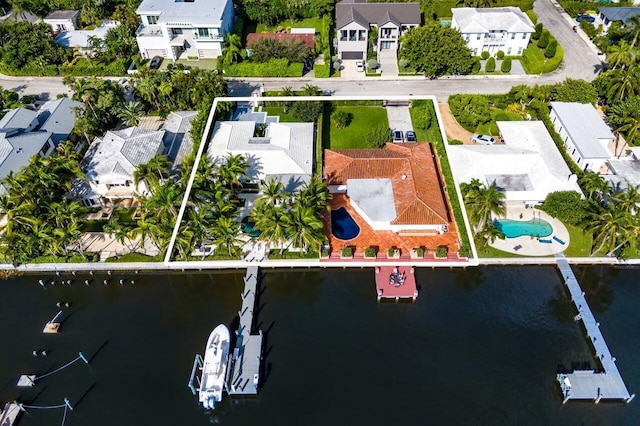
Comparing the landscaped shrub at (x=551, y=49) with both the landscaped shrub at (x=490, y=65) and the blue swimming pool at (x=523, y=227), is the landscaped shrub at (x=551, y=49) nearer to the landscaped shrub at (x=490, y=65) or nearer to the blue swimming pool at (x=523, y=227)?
the landscaped shrub at (x=490, y=65)

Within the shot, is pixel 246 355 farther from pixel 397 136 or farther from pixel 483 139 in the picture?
pixel 483 139

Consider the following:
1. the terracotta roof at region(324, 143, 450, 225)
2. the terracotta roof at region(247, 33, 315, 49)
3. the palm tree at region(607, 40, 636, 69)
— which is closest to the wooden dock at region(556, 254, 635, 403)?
the terracotta roof at region(324, 143, 450, 225)

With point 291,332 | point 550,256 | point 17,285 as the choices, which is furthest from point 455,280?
point 17,285

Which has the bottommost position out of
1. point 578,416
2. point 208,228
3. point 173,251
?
point 578,416

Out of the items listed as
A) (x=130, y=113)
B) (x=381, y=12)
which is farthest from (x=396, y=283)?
(x=381, y=12)

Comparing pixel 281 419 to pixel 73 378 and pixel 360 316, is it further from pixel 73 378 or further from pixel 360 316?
pixel 73 378

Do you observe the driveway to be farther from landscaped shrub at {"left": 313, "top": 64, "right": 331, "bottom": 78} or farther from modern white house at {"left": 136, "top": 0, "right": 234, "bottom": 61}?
modern white house at {"left": 136, "top": 0, "right": 234, "bottom": 61}

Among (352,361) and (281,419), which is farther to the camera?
(352,361)

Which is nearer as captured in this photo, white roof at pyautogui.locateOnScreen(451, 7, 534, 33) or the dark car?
white roof at pyautogui.locateOnScreen(451, 7, 534, 33)
